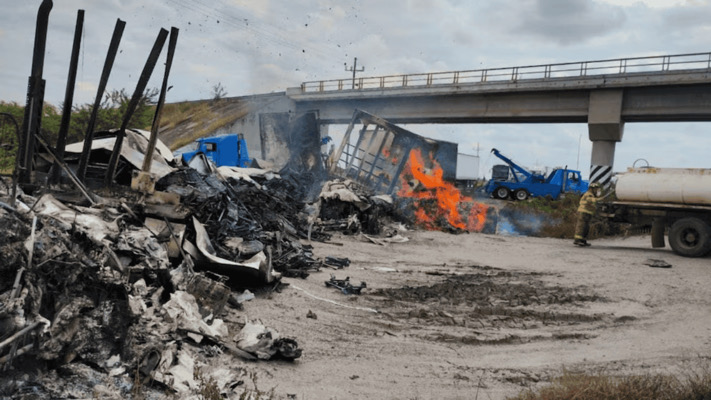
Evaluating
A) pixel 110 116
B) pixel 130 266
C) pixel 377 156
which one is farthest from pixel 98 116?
pixel 130 266

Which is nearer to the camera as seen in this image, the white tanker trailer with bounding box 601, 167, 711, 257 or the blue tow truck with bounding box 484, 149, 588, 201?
the white tanker trailer with bounding box 601, 167, 711, 257

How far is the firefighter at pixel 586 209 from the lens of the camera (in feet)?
47.8

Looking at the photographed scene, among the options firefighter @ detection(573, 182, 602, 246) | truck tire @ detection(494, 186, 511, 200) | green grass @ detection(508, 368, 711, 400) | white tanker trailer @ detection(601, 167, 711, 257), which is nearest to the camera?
green grass @ detection(508, 368, 711, 400)

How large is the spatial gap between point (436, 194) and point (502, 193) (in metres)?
13.5

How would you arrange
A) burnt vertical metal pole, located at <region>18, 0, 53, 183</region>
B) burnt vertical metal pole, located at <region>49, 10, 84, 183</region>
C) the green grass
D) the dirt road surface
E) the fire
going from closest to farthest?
the green grass < the dirt road surface < burnt vertical metal pole, located at <region>18, 0, 53, 183</region> < burnt vertical metal pole, located at <region>49, 10, 84, 183</region> < the fire

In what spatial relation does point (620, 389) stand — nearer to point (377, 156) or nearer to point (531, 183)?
point (377, 156)

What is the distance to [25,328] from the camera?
11.0ft

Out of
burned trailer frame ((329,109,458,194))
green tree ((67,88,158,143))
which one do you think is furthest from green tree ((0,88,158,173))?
burned trailer frame ((329,109,458,194))

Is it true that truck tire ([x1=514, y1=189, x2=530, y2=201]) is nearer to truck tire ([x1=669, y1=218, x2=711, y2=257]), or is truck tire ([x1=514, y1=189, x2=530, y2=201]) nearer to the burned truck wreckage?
truck tire ([x1=669, y1=218, x2=711, y2=257])

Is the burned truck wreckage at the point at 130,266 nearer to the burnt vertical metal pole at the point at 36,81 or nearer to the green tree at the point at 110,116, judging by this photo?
A: the burnt vertical metal pole at the point at 36,81

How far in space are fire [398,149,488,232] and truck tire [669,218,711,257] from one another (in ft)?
24.4

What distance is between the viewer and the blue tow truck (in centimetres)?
3111

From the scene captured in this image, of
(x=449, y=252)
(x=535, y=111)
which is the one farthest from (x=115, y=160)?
(x=535, y=111)

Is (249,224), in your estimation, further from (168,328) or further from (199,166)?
(168,328)
